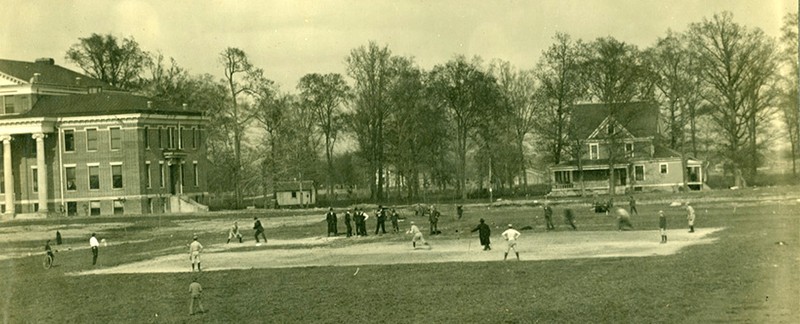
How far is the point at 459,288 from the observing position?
1067 inches

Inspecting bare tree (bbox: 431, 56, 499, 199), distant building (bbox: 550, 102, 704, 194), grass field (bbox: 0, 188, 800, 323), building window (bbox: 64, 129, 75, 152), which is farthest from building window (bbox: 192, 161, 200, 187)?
grass field (bbox: 0, 188, 800, 323)

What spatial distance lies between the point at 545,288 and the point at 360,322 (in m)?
6.13

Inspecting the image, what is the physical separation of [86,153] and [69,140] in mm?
1798

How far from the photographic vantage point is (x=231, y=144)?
84.3 metres

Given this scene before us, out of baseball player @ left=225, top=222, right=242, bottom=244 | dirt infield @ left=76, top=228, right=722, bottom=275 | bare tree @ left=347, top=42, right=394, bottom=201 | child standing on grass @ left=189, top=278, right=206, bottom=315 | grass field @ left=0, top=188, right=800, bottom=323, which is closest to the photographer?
grass field @ left=0, top=188, right=800, bottom=323

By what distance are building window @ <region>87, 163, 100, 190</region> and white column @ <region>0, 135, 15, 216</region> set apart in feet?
20.0

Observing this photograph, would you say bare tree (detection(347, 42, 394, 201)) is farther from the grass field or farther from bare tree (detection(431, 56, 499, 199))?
the grass field

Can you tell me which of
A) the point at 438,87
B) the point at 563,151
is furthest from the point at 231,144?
the point at 563,151

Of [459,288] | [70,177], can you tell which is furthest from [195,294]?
[70,177]

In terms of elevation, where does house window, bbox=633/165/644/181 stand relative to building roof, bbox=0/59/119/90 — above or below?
below

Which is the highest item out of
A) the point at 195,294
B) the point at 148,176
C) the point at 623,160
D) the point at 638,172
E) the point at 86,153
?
the point at 86,153

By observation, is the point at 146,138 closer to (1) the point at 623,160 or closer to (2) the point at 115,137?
(2) the point at 115,137

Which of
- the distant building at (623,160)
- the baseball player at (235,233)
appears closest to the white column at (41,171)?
the baseball player at (235,233)

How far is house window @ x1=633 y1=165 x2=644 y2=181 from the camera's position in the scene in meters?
92.4
